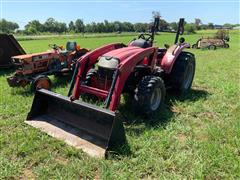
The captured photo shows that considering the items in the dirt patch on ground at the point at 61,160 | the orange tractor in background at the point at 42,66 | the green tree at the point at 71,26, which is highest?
the green tree at the point at 71,26

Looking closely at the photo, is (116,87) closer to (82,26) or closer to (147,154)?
(147,154)

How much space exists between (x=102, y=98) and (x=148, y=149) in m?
1.53

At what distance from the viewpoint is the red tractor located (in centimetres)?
379

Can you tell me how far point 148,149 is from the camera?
12.0 feet

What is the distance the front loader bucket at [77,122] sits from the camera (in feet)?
11.8

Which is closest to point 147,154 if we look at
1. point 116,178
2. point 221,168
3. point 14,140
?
point 116,178

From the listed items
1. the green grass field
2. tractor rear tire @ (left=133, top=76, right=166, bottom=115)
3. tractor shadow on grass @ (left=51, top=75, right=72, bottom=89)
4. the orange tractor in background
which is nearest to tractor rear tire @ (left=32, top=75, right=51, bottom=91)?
the orange tractor in background

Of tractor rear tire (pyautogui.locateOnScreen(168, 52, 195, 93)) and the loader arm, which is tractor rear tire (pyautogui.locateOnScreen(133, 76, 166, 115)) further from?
tractor rear tire (pyautogui.locateOnScreen(168, 52, 195, 93))

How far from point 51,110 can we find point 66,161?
144 cm

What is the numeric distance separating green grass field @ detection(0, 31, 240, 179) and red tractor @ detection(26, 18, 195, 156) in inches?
8.4

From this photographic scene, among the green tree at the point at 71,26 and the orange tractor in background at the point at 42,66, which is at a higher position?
the green tree at the point at 71,26

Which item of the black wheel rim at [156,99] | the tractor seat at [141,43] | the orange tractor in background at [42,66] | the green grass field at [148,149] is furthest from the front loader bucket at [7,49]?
the black wheel rim at [156,99]

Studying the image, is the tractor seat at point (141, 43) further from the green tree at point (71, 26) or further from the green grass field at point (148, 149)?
the green tree at point (71, 26)

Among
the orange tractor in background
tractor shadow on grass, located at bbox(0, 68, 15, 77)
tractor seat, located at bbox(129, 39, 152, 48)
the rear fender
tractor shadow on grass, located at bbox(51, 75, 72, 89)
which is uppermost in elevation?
tractor seat, located at bbox(129, 39, 152, 48)
